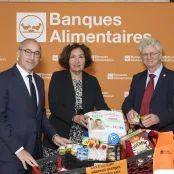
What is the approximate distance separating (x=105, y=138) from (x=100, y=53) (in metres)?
1.97

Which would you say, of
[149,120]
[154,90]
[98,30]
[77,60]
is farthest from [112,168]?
[98,30]

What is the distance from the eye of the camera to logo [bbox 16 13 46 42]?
12.8 ft

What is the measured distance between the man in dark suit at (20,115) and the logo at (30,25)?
4.70 ft

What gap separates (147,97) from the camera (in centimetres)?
298

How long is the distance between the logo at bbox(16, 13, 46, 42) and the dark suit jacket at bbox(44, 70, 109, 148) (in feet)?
2.79

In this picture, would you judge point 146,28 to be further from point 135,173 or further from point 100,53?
point 135,173

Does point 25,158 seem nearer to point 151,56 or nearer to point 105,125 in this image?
point 105,125

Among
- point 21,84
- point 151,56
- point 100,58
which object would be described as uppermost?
point 100,58

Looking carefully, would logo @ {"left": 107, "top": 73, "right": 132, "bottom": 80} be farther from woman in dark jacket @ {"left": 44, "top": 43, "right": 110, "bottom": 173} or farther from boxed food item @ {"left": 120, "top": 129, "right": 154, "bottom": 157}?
boxed food item @ {"left": 120, "top": 129, "right": 154, "bottom": 157}

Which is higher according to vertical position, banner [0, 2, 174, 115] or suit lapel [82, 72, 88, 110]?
banner [0, 2, 174, 115]

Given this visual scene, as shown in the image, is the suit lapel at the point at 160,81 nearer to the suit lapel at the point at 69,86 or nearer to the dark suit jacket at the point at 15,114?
the suit lapel at the point at 69,86

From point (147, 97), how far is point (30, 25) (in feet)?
5.53

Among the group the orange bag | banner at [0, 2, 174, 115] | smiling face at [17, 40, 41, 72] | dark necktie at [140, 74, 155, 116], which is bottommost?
the orange bag

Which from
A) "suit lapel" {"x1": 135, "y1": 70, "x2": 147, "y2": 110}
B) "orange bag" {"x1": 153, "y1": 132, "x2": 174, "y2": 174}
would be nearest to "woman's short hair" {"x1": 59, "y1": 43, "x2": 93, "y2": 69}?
"suit lapel" {"x1": 135, "y1": 70, "x2": 147, "y2": 110}
